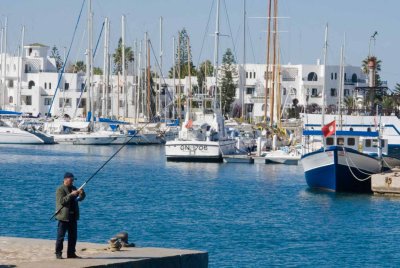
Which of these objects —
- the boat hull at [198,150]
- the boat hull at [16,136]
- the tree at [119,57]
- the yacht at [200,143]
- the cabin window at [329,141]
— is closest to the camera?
the cabin window at [329,141]

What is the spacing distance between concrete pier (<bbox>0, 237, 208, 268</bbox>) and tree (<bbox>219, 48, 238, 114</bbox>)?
12434 cm

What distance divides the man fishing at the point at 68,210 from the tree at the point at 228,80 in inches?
4964

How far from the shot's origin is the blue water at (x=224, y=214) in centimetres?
3353

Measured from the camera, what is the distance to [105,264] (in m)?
20.5

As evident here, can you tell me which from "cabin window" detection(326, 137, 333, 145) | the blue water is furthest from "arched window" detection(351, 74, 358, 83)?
"cabin window" detection(326, 137, 333, 145)

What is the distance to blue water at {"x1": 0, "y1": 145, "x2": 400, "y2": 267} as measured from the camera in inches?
1320

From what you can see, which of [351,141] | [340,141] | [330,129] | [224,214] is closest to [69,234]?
[224,214]

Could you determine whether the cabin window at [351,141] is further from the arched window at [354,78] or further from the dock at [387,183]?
the arched window at [354,78]

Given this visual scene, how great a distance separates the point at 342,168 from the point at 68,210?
98.8 ft

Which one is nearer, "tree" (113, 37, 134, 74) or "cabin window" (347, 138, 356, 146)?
"cabin window" (347, 138, 356, 146)

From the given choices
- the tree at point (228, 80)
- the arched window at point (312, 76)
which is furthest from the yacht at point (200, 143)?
the arched window at point (312, 76)

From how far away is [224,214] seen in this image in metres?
43.5

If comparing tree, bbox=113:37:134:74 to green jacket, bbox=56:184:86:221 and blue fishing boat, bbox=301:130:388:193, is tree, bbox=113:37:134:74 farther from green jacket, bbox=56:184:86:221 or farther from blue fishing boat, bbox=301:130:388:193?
green jacket, bbox=56:184:86:221

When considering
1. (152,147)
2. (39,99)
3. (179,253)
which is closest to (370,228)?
(179,253)
